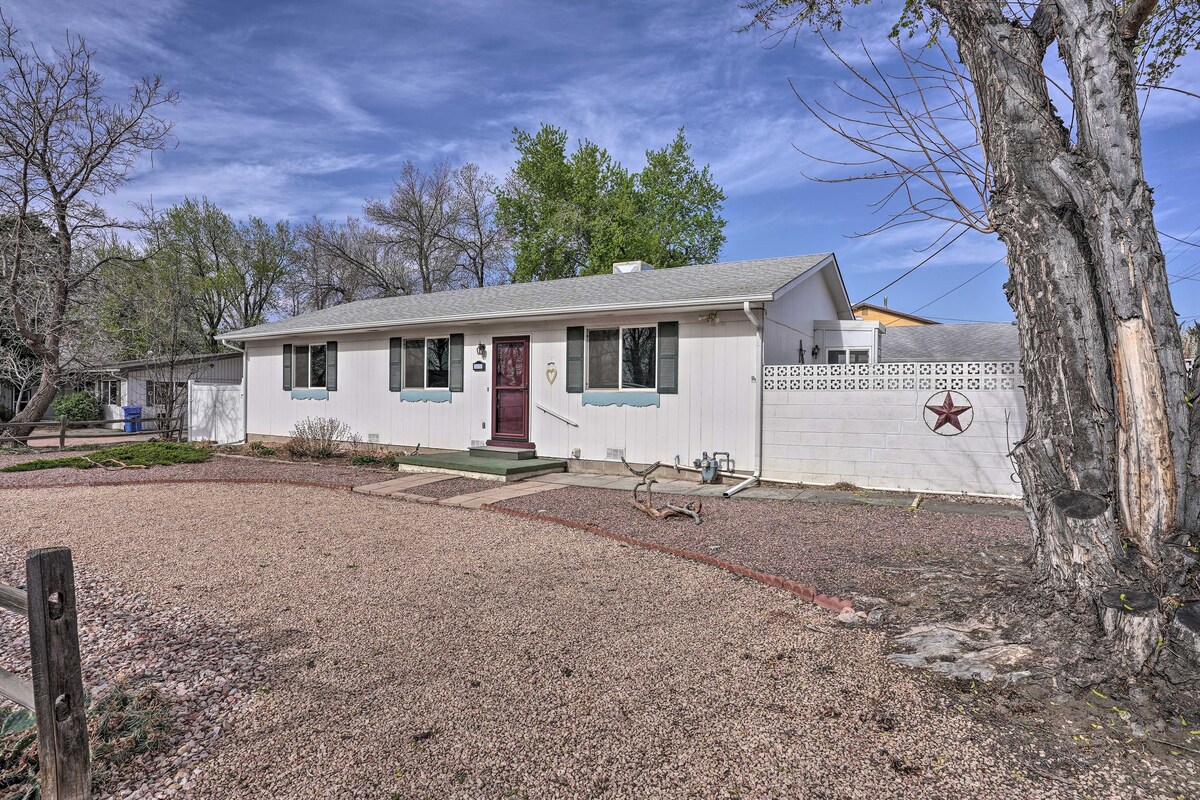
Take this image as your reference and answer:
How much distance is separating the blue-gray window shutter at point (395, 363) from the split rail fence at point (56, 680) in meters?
10.4

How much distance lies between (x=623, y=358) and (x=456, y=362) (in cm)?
344

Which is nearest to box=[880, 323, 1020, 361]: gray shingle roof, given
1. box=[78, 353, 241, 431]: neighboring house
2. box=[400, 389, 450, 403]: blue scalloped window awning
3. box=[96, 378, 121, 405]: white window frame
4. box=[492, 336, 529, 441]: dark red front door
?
box=[492, 336, 529, 441]: dark red front door

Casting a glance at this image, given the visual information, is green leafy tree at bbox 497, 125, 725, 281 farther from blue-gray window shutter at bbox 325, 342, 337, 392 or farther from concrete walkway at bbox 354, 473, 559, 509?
concrete walkway at bbox 354, 473, 559, 509

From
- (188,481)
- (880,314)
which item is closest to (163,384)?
(188,481)

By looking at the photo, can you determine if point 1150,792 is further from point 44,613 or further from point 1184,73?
point 1184,73

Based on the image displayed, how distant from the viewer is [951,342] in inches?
688

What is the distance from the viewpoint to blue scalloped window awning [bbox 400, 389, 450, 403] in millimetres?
11484

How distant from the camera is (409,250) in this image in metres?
29.7

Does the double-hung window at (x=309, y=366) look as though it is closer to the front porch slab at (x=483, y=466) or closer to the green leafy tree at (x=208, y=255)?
the front porch slab at (x=483, y=466)

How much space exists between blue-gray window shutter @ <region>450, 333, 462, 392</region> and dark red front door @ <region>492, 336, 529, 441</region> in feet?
2.40

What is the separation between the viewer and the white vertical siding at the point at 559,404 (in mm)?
8844

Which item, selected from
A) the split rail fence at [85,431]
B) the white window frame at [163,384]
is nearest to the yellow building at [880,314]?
the white window frame at [163,384]

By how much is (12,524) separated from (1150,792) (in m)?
9.09

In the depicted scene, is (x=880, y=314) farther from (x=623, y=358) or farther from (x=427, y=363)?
(x=427, y=363)
